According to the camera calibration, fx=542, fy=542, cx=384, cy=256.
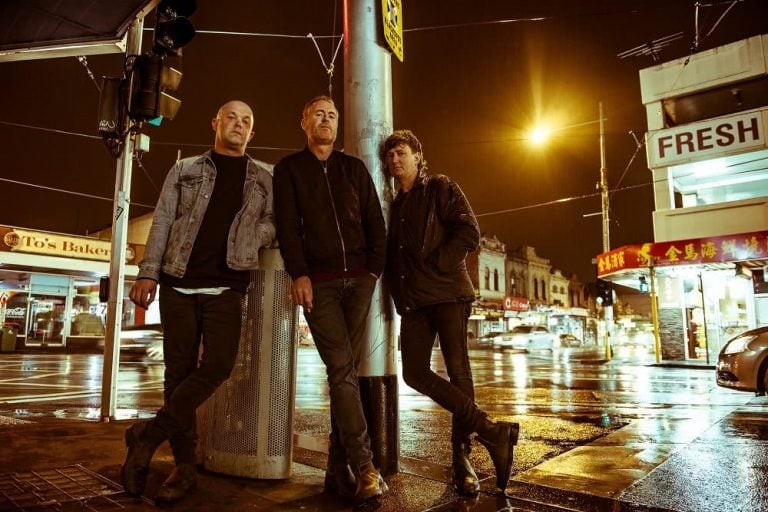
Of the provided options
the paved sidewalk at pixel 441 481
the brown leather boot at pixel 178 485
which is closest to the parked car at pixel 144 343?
the paved sidewalk at pixel 441 481

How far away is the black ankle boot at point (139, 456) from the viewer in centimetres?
274

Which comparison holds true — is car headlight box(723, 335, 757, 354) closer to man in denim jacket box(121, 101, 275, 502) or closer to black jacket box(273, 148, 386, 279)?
black jacket box(273, 148, 386, 279)

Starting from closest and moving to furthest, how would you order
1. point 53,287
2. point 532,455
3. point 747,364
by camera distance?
1. point 532,455
2. point 747,364
3. point 53,287

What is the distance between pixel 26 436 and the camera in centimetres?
433

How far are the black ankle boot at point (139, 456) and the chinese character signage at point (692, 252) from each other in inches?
684

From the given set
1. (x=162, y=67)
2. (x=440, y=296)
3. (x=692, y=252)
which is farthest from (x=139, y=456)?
(x=692, y=252)

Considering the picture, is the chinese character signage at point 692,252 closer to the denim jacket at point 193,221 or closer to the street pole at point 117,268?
the street pole at point 117,268

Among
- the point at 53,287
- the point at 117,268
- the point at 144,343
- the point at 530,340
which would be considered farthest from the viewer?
the point at 530,340

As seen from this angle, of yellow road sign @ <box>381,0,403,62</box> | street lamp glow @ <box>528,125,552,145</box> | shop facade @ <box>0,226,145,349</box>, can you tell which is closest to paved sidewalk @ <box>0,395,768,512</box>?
yellow road sign @ <box>381,0,403,62</box>

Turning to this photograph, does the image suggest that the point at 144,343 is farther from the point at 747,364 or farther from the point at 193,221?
the point at 747,364

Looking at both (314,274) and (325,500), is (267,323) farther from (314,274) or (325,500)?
(325,500)

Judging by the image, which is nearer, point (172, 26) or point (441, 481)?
point (441, 481)

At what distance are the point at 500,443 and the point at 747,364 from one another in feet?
18.8

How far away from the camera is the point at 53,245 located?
24.2 m
